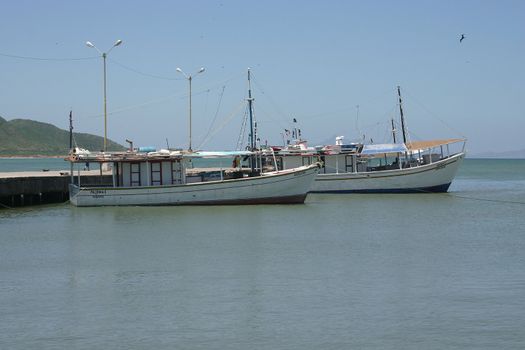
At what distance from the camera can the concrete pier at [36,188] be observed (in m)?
40.8

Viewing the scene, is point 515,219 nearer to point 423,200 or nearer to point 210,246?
point 423,200

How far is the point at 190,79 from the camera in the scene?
46219 mm

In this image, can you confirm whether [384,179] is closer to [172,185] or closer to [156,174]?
[172,185]

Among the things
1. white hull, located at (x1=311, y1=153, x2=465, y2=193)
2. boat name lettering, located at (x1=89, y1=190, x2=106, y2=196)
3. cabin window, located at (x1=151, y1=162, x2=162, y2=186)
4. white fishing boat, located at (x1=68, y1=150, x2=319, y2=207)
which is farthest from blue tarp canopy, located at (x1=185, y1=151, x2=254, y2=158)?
white hull, located at (x1=311, y1=153, x2=465, y2=193)

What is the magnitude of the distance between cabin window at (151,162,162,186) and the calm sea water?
22.5 feet

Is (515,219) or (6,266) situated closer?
(6,266)

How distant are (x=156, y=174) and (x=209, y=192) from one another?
319cm

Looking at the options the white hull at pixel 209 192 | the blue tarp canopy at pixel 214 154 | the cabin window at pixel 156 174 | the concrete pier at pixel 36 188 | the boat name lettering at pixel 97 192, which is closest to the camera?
the white hull at pixel 209 192

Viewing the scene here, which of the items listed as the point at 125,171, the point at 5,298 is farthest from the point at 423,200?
the point at 5,298

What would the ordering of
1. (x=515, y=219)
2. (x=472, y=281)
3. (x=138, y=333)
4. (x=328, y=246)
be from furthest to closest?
(x=515, y=219)
(x=328, y=246)
(x=472, y=281)
(x=138, y=333)

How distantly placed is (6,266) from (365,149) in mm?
33450

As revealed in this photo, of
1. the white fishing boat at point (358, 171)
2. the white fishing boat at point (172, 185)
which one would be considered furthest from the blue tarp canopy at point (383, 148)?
the white fishing boat at point (172, 185)

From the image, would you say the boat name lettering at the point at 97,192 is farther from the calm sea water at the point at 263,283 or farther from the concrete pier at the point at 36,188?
the calm sea water at the point at 263,283

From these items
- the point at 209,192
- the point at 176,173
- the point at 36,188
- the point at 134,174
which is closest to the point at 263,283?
the point at 209,192
